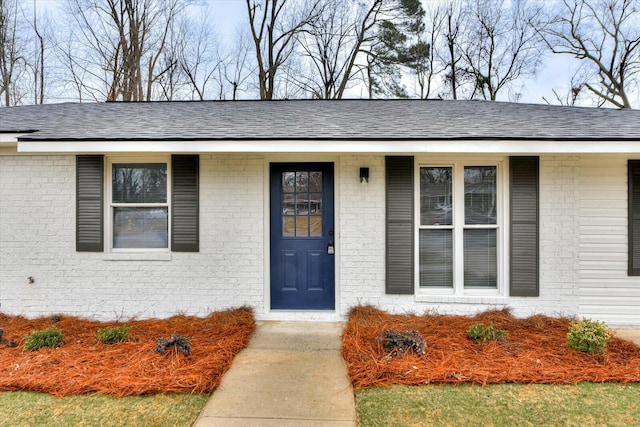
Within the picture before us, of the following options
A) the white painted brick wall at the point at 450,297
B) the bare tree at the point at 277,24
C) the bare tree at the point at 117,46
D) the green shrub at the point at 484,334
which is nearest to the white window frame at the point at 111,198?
the white painted brick wall at the point at 450,297

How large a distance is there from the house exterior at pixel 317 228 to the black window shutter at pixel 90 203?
19 millimetres

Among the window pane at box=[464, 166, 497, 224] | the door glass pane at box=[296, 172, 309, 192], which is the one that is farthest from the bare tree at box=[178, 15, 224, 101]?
the window pane at box=[464, 166, 497, 224]

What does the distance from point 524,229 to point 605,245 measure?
3.97 feet

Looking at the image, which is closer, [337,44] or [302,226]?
[302,226]

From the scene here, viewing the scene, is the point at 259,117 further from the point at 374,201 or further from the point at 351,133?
the point at 374,201

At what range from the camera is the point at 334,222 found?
4711 mm

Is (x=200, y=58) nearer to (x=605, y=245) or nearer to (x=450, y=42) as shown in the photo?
(x=450, y=42)

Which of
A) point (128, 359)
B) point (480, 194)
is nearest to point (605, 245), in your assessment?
point (480, 194)

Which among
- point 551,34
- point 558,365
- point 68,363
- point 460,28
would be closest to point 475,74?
point 460,28

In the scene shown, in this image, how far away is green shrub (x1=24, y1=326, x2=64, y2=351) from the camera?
3615mm

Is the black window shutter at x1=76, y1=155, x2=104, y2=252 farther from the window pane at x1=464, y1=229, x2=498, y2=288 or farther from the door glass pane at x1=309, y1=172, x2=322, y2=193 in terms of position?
the window pane at x1=464, y1=229, x2=498, y2=288

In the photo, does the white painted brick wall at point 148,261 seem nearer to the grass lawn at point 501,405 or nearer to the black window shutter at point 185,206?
the black window shutter at point 185,206

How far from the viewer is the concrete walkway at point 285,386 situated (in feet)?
8.70

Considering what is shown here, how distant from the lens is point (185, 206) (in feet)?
15.1
